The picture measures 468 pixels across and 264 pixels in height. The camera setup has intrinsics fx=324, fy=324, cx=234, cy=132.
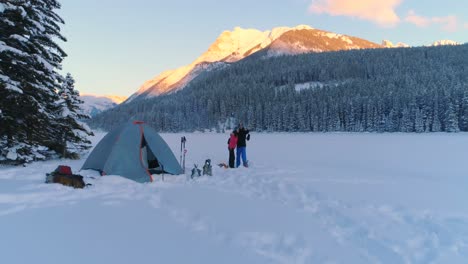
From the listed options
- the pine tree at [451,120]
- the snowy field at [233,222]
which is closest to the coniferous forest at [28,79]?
the snowy field at [233,222]

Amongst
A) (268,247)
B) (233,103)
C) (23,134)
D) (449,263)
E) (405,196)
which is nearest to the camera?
(449,263)

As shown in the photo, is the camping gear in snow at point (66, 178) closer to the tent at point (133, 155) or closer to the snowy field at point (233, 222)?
the snowy field at point (233, 222)

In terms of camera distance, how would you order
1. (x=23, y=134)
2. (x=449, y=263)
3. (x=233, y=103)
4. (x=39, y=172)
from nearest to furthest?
1. (x=449, y=263)
2. (x=39, y=172)
3. (x=23, y=134)
4. (x=233, y=103)

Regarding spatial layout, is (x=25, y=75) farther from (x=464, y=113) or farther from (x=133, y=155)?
(x=464, y=113)

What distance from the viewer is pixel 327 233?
588 cm

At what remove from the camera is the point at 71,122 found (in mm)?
16562

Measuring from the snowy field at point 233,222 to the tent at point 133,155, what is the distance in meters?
0.81

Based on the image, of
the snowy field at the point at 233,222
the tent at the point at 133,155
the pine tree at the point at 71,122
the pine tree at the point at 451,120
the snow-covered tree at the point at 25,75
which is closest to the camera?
the snowy field at the point at 233,222

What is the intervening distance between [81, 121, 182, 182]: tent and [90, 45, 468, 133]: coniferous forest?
71798mm

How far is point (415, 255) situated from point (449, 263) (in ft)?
1.44

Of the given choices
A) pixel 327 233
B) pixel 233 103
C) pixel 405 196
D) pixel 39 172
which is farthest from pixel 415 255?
pixel 233 103

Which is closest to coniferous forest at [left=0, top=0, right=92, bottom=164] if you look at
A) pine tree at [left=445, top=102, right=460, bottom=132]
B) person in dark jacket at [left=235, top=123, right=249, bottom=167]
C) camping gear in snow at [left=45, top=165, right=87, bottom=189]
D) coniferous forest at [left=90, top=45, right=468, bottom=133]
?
camping gear in snow at [left=45, top=165, right=87, bottom=189]

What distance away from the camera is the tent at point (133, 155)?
11.4 m

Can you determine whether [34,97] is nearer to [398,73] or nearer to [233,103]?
[233,103]
